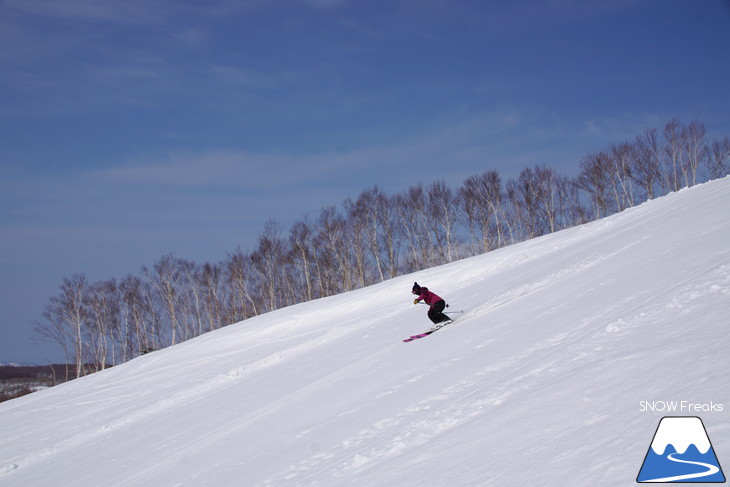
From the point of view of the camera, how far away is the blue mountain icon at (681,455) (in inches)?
130

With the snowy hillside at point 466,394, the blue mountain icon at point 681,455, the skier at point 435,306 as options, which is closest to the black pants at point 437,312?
the skier at point 435,306

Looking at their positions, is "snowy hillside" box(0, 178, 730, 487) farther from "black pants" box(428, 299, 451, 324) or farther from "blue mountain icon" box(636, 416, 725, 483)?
"black pants" box(428, 299, 451, 324)

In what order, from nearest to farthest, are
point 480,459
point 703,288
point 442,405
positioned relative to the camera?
point 480,459 → point 442,405 → point 703,288

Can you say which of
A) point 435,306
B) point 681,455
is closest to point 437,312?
point 435,306

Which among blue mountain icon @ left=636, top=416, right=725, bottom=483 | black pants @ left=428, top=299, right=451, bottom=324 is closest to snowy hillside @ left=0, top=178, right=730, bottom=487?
blue mountain icon @ left=636, top=416, right=725, bottom=483

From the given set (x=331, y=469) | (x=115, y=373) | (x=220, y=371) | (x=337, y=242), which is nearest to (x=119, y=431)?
(x=220, y=371)

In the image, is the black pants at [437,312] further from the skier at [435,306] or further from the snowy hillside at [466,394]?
the snowy hillside at [466,394]

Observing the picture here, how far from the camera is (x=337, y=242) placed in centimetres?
5612

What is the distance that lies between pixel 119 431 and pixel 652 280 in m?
13.0

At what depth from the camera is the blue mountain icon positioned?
330cm

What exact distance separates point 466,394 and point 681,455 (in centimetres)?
334

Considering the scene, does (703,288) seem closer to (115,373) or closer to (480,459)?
(480,459)

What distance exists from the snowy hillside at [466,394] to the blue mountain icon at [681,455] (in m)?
0.08

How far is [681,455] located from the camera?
3629 mm
